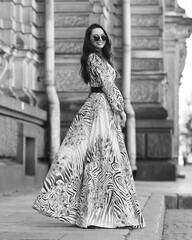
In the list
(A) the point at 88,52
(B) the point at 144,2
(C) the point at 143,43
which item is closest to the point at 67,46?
(C) the point at 143,43

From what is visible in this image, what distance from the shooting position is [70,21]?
46.4ft

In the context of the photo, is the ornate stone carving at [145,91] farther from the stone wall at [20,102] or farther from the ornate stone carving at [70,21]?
the stone wall at [20,102]

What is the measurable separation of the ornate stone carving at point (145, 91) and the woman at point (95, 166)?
9.02 m

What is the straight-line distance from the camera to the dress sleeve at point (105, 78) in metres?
6.00

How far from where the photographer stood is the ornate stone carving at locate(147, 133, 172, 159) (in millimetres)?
15016

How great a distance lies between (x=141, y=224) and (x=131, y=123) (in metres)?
8.71

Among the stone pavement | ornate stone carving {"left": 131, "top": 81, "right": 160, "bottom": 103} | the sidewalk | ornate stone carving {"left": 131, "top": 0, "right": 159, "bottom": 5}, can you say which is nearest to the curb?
the sidewalk

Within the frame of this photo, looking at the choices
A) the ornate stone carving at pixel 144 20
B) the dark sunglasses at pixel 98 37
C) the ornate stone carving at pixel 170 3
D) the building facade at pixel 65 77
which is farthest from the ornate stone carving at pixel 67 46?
the dark sunglasses at pixel 98 37

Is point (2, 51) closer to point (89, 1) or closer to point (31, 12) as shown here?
point (31, 12)

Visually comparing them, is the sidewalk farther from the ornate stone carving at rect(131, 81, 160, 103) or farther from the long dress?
the ornate stone carving at rect(131, 81, 160, 103)

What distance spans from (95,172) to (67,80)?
8412 mm

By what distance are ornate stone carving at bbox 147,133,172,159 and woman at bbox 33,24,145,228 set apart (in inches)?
352

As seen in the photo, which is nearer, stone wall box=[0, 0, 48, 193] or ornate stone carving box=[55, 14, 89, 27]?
stone wall box=[0, 0, 48, 193]

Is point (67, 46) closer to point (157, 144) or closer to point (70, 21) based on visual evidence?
point (70, 21)
